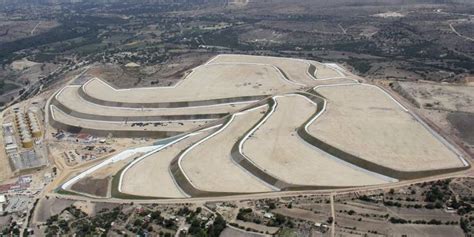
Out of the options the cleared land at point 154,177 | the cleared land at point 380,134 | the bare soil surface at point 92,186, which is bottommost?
the bare soil surface at point 92,186

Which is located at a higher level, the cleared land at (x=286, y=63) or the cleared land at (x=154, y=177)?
the cleared land at (x=286, y=63)

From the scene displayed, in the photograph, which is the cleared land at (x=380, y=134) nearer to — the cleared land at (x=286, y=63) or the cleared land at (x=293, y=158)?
the cleared land at (x=293, y=158)

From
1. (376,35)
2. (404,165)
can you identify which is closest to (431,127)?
(404,165)

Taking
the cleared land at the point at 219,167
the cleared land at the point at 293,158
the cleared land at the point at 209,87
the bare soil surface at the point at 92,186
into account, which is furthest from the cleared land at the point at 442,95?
the bare soil surface at the point at 92,186

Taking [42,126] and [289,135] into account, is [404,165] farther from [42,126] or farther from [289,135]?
[42,126]

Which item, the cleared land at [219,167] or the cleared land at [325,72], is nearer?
the cleared land at [219,167]

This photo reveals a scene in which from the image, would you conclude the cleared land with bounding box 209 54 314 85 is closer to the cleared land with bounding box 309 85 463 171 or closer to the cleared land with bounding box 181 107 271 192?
the cleared land with bounding box 309 85 463 171

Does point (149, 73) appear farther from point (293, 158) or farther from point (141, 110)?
point (293, 158)
